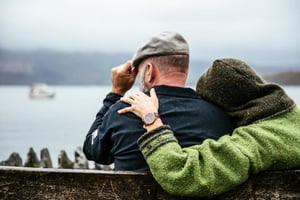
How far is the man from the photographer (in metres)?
3.38

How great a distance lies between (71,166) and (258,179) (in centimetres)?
808

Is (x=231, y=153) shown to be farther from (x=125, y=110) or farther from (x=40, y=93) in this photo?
(x=40, y=93)

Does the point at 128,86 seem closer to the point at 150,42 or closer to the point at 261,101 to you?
the point at 150,42

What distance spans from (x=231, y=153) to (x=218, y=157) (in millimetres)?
66

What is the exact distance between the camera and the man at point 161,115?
3.38 meters

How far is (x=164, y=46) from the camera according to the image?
367 centimetres

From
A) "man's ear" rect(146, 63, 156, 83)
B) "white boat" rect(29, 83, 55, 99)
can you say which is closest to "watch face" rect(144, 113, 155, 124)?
"man's ear" rect(146, 63, 156, 83)

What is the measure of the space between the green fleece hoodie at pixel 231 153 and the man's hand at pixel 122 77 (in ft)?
2.85

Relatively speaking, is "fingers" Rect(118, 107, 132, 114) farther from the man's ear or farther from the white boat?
the white boat

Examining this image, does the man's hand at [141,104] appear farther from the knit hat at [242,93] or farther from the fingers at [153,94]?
the knit hat at [242,93]

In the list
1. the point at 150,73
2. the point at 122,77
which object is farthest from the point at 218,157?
the point at 122,77

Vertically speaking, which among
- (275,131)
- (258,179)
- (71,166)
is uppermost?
(275,131)

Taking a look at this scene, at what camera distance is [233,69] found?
3.52 meters

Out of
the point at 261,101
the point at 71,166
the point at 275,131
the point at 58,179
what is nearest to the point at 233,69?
the point at 261,101
